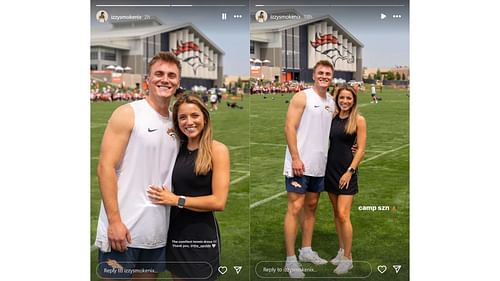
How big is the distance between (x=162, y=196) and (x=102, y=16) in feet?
4.31

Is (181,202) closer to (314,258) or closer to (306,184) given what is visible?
(306,184)

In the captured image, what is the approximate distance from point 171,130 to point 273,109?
0.72m

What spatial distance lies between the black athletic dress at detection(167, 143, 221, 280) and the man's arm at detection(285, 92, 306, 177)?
645 millimetres

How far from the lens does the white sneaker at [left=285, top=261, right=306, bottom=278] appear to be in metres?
4.66

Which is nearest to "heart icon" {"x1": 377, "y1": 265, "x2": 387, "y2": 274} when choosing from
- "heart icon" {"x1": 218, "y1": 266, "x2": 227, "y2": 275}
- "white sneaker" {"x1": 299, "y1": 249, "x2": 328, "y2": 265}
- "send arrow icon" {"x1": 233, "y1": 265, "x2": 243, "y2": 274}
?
"white sneaker" {"x1": 299, "y1": 249, "x2": 328, "y2": 265}

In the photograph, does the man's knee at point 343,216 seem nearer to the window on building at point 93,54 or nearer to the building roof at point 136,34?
the building roof at point 136,34

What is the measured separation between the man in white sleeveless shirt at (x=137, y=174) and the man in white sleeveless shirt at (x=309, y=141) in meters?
0.82

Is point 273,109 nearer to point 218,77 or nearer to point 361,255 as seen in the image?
point 218,77

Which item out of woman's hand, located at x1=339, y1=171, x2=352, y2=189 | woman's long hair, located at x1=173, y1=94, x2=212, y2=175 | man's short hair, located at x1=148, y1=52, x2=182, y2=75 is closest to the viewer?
woman's long hair, located at x1=173, y1=94, x2=212, y2=175

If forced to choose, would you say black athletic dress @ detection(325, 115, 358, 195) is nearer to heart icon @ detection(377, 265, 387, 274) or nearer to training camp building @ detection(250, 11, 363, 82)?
training camp building @ detection(250, 11, 363, 82)

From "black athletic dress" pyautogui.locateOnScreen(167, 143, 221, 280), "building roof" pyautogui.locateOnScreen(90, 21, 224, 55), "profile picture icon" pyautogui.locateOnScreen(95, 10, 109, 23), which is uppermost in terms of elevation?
"profile picture icon" pyautogui.locateOnScreen(95, 10, 109, 23)

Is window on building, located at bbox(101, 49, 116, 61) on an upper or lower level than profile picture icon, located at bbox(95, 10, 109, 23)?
lower

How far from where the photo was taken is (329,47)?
15.4 feet

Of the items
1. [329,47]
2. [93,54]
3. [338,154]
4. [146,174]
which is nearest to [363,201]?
[338,154]
